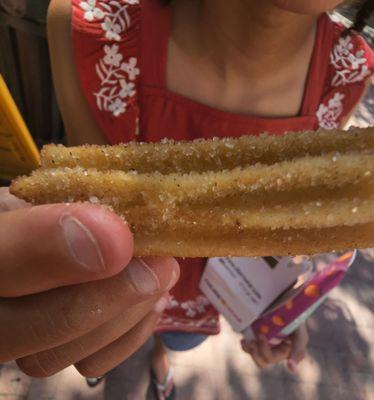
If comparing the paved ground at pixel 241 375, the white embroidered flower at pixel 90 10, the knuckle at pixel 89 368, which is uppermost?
the white embroidered flower at pixel 90 10

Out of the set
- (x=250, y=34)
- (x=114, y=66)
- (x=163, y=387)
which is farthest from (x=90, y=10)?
(x=163, y=387)

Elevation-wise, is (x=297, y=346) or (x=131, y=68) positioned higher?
(x=131, y=68)

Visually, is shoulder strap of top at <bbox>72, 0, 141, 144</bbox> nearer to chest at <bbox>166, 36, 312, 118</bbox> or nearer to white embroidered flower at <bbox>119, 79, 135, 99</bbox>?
white embroidered flower at <bbox>119, 79, 135, 99</bbox>

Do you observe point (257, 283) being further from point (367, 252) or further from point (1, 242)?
point (367, 252)

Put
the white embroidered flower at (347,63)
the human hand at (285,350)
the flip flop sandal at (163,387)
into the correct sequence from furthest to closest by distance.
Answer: the flip flop sandal at (163,387) → the human hand at (285,350) → the white embroidered flower at (347,63)

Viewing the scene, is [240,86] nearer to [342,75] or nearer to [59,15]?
[342,75]

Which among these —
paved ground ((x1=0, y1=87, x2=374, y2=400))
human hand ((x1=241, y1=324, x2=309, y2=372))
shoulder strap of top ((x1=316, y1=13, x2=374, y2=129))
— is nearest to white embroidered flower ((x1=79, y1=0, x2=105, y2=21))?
shoulder strap of top ((x1=316, y1=13, x2=374, y2=129))

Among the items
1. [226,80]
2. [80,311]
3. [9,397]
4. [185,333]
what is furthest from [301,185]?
[9,397]

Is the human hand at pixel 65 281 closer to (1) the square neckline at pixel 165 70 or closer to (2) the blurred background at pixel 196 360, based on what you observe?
(1) the square neckline at pixel 165 70

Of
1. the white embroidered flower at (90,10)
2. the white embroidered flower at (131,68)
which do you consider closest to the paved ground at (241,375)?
the white embroidered flower at (131,68)
